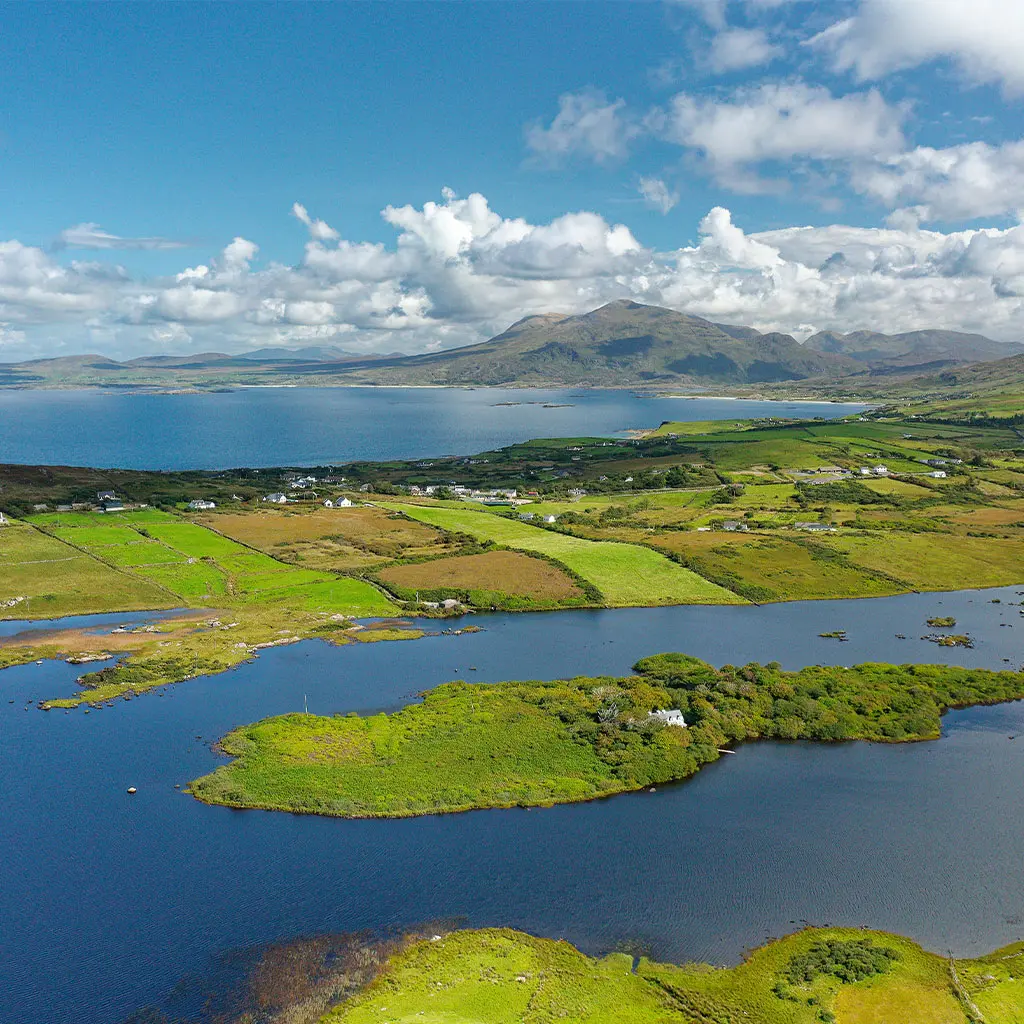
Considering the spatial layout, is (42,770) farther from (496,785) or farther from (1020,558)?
(1020,558)

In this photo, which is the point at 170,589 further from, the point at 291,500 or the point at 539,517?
the point at 539,517

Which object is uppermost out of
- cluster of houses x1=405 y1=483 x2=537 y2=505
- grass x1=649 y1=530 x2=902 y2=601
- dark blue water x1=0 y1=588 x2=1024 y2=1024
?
cluster of houses x1=405 y1=483 x2=537 y2=505

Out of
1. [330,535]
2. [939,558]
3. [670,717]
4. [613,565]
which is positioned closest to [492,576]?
[613,565]

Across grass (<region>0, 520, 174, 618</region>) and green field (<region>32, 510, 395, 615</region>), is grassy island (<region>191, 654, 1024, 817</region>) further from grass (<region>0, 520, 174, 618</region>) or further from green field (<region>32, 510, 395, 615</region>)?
grass (<region>0, 520, 174, 618</region>)

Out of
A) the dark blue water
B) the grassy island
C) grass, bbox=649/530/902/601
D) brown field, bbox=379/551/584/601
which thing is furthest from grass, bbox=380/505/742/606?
the dark blue water

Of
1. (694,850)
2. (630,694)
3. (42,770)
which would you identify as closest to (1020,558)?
(630,694)

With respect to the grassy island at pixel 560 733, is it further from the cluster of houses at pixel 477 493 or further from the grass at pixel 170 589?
the cluster of houses at pixel 477 493
